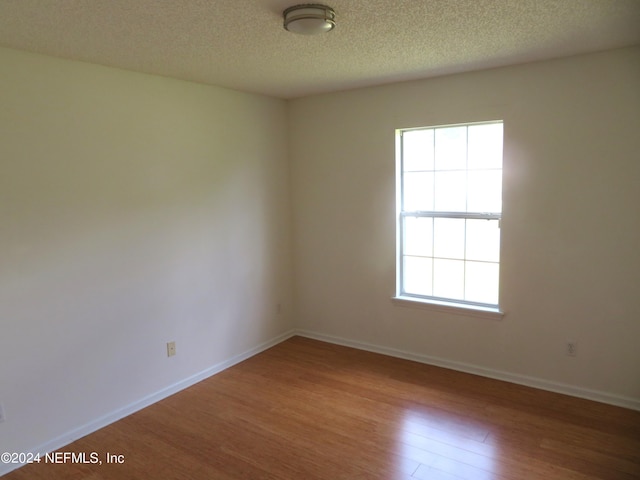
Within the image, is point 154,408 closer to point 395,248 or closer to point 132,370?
point 132,370

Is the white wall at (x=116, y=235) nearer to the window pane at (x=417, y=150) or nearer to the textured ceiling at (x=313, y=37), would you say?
the textured ceiling at (x=313, y=37)

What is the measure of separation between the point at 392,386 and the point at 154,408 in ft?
5.72

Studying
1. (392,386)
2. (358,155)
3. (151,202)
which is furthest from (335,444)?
(358,155)

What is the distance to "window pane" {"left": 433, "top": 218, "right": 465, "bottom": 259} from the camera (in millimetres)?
3525

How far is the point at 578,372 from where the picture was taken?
307 centimetres

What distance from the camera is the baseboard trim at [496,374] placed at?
296 cm

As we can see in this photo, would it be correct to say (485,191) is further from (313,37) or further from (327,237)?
(313,37)

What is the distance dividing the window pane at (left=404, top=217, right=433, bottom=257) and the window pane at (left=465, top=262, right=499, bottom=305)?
37 centimetres

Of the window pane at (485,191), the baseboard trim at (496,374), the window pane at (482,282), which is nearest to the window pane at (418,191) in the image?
the window pane at (485,191)

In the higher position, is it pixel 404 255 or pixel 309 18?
pixel 309 18

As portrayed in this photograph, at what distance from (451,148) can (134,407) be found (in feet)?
10.0

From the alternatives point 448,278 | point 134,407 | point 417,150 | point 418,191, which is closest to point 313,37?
point 417,150

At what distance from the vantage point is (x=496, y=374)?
3.39 m

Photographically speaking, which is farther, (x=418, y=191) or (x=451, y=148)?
(x=418, y=191)
